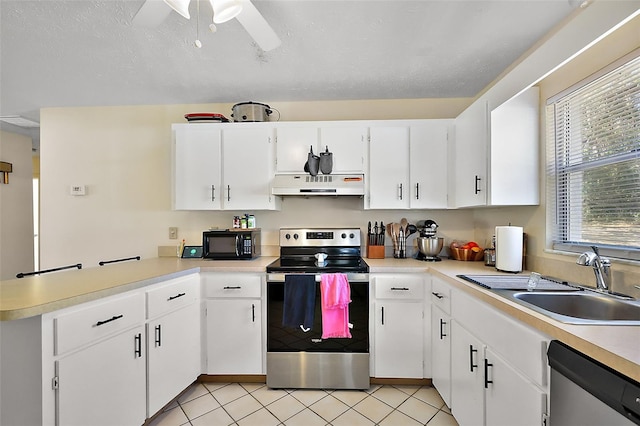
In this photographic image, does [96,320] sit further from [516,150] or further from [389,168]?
[516,150]

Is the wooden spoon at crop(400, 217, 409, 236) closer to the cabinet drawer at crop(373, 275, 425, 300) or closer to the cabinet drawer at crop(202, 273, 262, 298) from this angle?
the cabinet drawer at crop(373, 275, 425, 300)

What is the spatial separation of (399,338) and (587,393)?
1.38 metres

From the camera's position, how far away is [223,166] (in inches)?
98.0

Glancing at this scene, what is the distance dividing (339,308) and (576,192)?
5.35 feet

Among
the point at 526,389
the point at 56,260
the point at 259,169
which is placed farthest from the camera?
the point at 56,260

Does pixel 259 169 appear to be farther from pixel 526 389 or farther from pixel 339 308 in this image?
pixel 526 389

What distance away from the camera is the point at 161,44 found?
72.5 inches

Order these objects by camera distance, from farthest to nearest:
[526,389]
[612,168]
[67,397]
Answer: [612,168], [67,397], [526,389]

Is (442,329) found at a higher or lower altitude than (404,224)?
lower

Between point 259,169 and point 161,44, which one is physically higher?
point 161,44

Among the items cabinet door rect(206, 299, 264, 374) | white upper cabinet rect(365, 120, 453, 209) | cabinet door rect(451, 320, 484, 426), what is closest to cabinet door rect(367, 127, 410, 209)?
white upper cabinet rect(365, 120, 453, 209)

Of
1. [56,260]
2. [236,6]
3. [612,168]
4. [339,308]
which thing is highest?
[236,6]

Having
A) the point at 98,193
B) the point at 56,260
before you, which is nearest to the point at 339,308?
the point at 98,193

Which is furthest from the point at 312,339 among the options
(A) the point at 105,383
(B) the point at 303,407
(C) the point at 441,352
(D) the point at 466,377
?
(A) the point at 105,383
